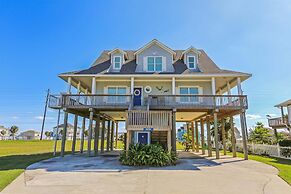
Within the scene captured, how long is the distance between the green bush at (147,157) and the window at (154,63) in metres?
8.16

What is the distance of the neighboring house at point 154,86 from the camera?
49.8 ft

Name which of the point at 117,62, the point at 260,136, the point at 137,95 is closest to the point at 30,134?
the point at 117,62

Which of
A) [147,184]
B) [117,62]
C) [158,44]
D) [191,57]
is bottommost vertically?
[147,184]


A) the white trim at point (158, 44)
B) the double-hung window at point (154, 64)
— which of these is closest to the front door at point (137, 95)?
the double-hung window at point (154, 64)

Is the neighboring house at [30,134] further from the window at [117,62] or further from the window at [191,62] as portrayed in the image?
the window at [191,62]

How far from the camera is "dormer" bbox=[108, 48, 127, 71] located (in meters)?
18.3

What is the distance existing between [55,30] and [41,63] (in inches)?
422

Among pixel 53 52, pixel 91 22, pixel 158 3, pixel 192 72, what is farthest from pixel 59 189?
pixel 53 52

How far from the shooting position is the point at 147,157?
11.1m

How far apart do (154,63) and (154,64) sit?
0.32ft

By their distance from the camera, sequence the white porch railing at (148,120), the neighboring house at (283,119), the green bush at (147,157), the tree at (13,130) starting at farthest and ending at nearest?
the tree at (13,130)
the neighboring house at (283,119)
the white porch railing at (148,120)
the green bush at (147,157)

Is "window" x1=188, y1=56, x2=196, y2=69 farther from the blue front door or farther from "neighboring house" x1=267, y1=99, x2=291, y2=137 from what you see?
"neighboring house" x1=267, y1=99, x2=291, y2=137

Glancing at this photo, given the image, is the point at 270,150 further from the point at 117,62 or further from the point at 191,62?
the point at 117,62

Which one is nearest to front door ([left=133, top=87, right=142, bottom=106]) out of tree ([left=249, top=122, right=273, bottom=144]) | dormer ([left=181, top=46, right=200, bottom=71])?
dormer ([left=181, top=46, right=200, bottom=71])
